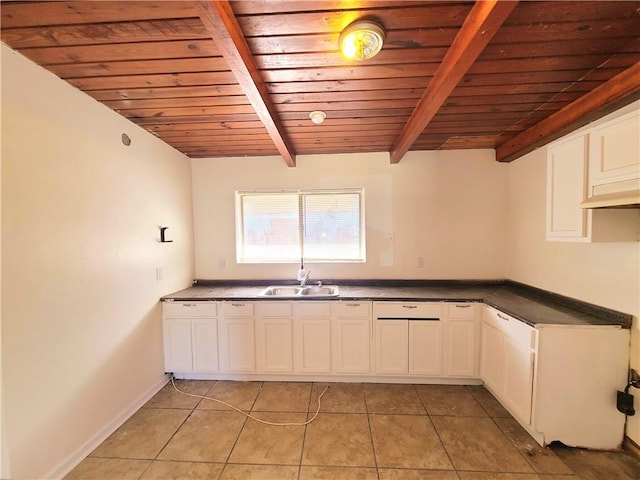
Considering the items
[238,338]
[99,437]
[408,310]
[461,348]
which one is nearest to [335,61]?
[408,310]

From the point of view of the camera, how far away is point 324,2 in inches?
45.0

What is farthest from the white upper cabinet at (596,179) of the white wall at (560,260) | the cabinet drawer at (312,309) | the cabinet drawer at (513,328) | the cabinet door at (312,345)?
the cabinet door at (312,345)

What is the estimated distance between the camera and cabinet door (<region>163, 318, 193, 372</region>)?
8.44 feet

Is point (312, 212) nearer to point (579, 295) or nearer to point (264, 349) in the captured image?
point (264, 349)

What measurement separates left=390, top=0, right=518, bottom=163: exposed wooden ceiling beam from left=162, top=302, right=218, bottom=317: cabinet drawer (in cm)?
250

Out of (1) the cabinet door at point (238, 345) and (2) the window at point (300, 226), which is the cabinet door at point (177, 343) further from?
(2) the window at point (300, 226)

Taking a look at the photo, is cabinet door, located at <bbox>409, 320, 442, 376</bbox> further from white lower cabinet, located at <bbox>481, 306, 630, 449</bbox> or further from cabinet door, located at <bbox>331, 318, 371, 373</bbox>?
white lower cabinet, located at <bbox>481, 306, 630, 449</bbox>

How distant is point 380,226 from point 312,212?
822 mm

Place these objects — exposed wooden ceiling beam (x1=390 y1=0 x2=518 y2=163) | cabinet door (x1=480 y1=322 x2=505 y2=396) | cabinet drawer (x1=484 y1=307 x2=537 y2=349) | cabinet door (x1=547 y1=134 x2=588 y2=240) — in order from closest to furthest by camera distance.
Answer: exposed wooden ceiling beam (x1=390 y1=0 x2=518 y2=163), cabinet door (x1=547 y1=134 x2=588 y2=240), cabinet drawer (x1=484 y1=307 x2=537 y2=349), cabinet door (x1=480 y1=322 x2=505 y2=396)

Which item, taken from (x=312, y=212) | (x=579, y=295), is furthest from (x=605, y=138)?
(x=312, y=212)

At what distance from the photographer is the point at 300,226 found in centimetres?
312

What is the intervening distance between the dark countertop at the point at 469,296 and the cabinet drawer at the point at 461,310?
0.06 m

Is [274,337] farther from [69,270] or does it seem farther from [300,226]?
[69,270]

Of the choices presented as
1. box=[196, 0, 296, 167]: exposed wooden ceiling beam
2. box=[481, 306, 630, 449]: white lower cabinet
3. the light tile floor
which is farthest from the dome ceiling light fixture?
the light tile floor
